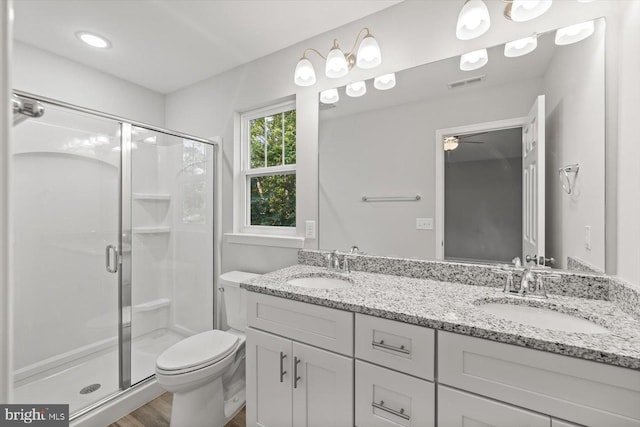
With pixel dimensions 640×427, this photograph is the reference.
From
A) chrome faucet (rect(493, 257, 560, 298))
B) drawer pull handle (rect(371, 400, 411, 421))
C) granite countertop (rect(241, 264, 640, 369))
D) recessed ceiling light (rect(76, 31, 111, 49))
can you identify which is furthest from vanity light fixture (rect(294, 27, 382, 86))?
drawer pull handle (rect(371, 400, 411, 421))

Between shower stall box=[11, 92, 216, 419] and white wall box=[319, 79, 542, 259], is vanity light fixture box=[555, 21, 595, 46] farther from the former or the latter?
shower stall box=[11, 92, 216, 419]

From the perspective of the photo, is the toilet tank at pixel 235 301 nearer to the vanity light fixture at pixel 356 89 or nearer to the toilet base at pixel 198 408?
the toilet base at pixel 198 408

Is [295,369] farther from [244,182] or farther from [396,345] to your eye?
[244,182]

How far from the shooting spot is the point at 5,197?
0.52 metres

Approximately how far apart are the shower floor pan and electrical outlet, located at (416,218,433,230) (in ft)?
6.89

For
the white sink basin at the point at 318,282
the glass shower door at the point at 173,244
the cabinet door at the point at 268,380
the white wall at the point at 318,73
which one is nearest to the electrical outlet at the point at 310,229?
the white wall at the point at 318,73

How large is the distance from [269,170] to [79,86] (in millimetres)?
1699

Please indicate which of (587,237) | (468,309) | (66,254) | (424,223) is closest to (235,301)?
(66,254)

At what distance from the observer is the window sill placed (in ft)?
6.42

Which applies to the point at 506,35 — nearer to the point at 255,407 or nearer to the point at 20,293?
the point at 255,407

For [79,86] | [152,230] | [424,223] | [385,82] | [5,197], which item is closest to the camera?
[5,197]

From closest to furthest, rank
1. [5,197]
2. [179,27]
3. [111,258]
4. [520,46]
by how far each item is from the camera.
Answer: [5,197]
[520,46]
[179,27]
[111,258]

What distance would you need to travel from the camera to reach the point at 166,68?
2.34 metres

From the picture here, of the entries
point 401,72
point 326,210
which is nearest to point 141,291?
point 326,210
